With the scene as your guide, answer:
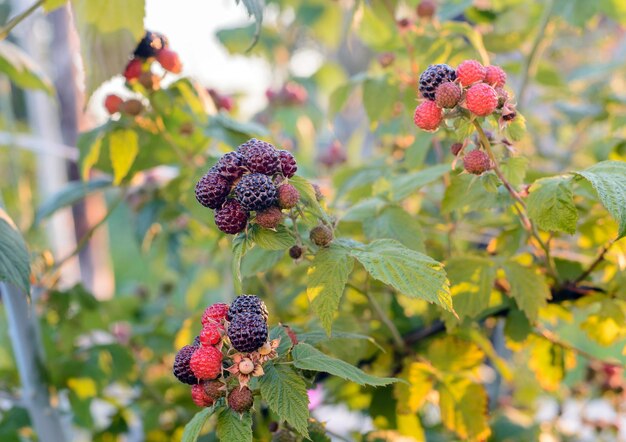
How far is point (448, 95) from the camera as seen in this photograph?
760 mm

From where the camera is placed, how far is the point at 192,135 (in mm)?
1329

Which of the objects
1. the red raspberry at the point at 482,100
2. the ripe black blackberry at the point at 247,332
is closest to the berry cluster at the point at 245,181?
the ripe black blackberry at the point at 247,332

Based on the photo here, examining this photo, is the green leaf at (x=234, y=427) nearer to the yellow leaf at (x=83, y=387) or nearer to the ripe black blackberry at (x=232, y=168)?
the ripe black blackberry at (x=232, y=168)

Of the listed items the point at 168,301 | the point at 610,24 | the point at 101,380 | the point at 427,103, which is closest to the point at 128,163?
the point at 101,380

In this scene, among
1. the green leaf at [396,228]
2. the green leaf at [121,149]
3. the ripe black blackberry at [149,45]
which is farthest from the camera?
the green leaf at [121,149]

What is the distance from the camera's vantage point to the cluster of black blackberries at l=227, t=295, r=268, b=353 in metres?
0.70

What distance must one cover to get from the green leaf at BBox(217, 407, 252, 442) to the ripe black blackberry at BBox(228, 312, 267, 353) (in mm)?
74

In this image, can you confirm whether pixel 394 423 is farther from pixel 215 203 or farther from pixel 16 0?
pixel 16 0

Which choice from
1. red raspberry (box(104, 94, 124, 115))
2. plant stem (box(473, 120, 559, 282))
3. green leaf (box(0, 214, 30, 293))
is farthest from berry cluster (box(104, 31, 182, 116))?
plant stem (box(473, 120, 559, 282))

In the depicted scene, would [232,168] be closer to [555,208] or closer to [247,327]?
[247,327]

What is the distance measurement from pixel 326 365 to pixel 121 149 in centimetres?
68

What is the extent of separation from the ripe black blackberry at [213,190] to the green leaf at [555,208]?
0.37m

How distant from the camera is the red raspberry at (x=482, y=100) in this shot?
0.74 metres

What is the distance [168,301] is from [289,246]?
143 cm
